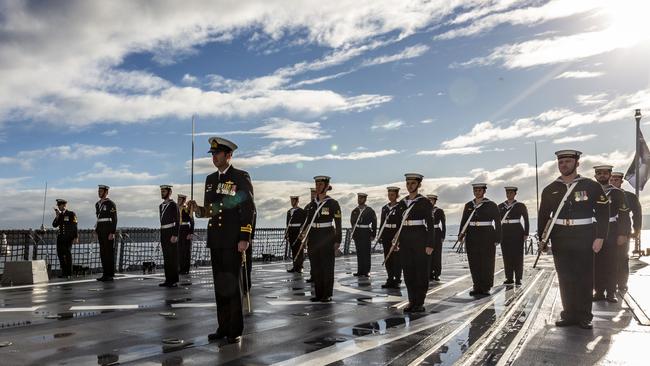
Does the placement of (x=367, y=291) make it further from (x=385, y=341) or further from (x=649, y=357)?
(x=649, y=357)

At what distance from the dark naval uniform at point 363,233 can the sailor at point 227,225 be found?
891cm

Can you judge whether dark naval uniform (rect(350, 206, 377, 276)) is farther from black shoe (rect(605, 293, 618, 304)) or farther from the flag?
the flag

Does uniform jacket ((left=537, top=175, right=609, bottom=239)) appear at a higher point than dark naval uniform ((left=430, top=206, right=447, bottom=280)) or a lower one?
higher

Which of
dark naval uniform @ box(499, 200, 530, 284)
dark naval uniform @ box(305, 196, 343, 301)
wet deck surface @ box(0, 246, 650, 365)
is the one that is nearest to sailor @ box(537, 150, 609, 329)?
wet deck surface @ box(0, 246, 650, 365)

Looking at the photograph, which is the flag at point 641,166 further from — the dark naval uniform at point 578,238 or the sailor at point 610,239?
the dark naval uniform at point 578,238

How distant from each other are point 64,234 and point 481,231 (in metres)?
10.9

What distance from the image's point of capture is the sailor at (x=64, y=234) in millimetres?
14594

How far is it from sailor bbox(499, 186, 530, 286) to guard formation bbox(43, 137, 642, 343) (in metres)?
0.02

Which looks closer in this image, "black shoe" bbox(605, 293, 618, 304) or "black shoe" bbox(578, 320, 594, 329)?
"black shoe" bbox(578, 320, 594, 329)

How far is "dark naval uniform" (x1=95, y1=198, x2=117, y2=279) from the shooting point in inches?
528

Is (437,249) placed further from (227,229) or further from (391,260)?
(227,229)

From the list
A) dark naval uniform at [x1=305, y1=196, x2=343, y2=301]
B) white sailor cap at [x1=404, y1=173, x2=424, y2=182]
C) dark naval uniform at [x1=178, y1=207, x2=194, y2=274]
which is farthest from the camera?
dark naval uniform at [x1=178, y1=207, x2=194, y2=274]

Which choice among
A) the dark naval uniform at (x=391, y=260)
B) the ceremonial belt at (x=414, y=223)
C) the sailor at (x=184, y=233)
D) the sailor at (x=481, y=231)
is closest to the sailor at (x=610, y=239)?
the sailor at (x=481, y=231)

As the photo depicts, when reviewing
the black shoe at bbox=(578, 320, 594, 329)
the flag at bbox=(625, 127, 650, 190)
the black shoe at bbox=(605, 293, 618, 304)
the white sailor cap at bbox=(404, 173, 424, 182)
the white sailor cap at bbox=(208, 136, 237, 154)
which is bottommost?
the black shoe at bbox=(605, 293, 618, 304)
